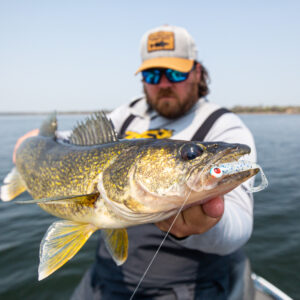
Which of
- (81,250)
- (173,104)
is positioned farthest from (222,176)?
(81,250)

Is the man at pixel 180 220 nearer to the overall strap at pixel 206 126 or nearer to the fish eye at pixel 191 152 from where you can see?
the overall strap at pixel 206 126

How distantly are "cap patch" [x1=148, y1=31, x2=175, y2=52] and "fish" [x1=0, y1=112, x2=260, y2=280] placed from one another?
1.70 metres

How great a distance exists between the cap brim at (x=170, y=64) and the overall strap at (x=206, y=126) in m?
0.71

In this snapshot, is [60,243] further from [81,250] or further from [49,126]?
[81,250]

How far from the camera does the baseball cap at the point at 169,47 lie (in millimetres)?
3285

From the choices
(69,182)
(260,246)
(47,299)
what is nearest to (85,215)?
(69,182)

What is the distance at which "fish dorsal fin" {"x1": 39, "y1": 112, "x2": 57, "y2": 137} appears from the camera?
298cm

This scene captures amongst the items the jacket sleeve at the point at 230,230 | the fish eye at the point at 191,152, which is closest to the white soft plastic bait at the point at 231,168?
the fish eye at the point at 191,152

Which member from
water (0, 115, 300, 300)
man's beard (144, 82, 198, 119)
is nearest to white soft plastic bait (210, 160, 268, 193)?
man's beard (144, 82, 198, 119)

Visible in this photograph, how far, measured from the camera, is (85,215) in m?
1.81

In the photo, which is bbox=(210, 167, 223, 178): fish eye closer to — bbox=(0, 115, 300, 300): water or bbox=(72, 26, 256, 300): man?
bbox=(72, 26, 256, 300): man

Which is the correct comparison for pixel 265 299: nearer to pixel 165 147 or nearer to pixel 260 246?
pixel 260 246

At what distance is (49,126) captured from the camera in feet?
10.1

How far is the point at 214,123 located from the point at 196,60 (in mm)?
1284
